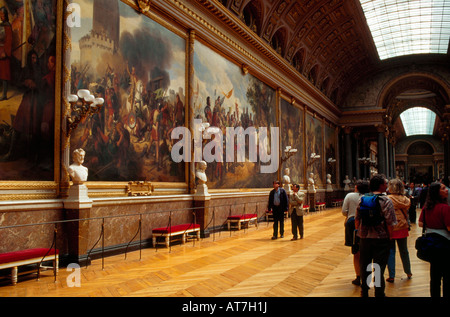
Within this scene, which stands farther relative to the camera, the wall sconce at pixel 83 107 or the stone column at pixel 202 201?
the stone column at pixel 202 201

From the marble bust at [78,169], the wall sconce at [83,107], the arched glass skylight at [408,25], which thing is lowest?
the marble bust at [78,169]

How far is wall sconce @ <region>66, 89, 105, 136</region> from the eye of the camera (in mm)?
7434

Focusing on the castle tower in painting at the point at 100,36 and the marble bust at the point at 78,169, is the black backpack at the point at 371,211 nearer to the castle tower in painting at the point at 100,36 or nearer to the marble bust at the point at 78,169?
the marble bust at the point at 78,169

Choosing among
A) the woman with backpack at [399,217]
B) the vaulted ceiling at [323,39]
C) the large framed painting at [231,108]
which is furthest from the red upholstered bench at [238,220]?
the vaulted ceiling at [323,39]

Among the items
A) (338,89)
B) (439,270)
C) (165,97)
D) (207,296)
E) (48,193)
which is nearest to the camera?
(439,270)

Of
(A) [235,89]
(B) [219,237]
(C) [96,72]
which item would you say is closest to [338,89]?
(A) [235,89]

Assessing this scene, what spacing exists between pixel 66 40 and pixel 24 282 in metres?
4.97

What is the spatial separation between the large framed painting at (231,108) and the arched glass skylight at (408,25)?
12.0 meters

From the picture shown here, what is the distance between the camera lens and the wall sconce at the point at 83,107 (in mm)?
7434

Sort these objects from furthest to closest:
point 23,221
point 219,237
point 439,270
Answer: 1. point 219,237
2. point 23,221
3. point 439,270

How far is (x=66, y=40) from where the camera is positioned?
807cm

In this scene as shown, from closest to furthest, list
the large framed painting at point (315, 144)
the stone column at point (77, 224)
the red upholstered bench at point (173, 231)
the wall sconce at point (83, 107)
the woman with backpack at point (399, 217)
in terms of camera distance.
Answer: the woman with backpack at point (399, 217)
the wall sconce at point (83, 107)
the stone column at point (77, 224)
the red upholstered bench at point (173, 231)
the large framed painting at point (315, 144)

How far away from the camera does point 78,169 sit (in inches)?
305

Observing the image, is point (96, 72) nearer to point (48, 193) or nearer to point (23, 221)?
point (48, 193)
